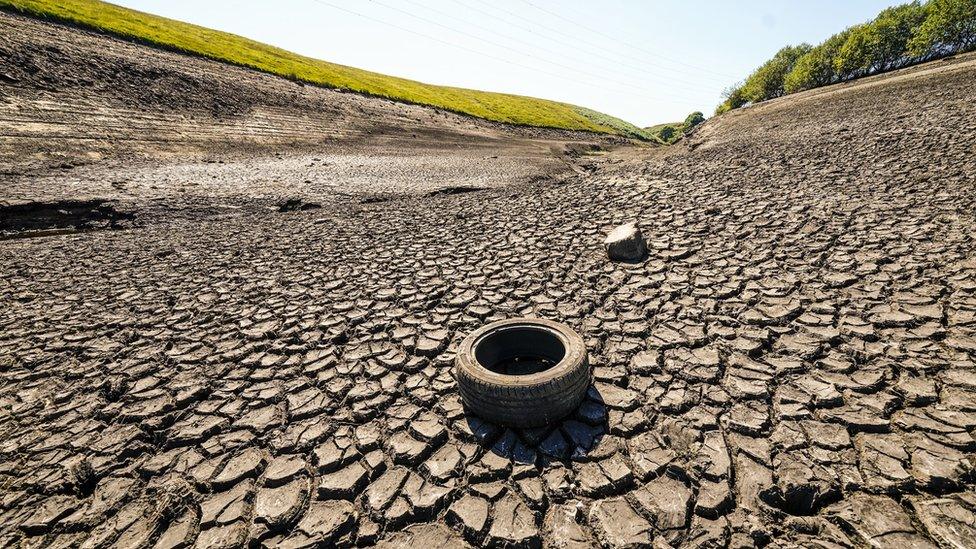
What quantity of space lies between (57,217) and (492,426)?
1014 cm

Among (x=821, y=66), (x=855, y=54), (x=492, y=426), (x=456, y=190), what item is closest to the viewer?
(x=492, y=426)

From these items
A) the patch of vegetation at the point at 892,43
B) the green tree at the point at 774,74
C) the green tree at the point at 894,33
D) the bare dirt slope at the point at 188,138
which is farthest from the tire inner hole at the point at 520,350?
the green tree at the point at 774,74

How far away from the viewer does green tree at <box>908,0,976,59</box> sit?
2294cm

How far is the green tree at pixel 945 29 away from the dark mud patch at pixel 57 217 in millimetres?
41976

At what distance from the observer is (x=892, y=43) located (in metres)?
27.4

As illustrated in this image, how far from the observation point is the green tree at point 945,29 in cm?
2294

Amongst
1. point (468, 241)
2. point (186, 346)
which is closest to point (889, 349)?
point (468, 241)

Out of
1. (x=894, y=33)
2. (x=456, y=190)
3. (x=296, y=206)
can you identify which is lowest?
(x=296, y=206)

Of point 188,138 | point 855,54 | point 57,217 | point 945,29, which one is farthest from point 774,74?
point 57,217

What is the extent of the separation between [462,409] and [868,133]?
13151mm

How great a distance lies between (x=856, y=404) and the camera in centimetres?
274

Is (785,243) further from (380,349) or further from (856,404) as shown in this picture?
(380,349)

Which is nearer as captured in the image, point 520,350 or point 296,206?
point 520,350

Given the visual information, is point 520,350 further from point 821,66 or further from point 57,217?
point 821,66
